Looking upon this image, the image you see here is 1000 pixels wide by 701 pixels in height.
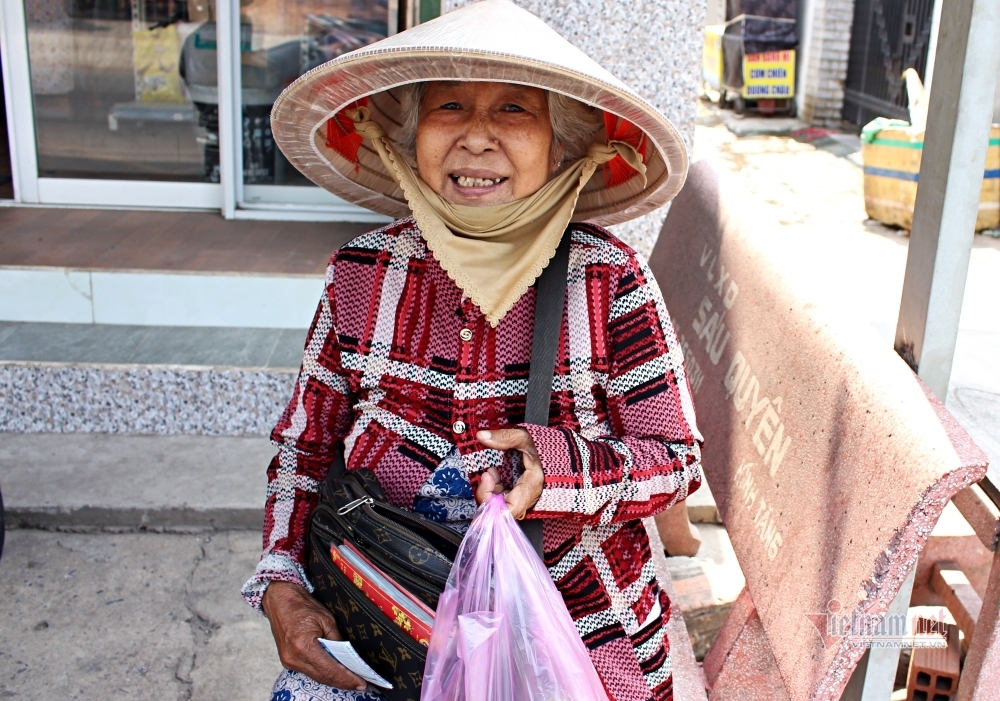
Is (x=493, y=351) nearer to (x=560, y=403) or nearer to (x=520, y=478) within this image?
(x=560, y=403)

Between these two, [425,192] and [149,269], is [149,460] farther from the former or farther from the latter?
[425,192]

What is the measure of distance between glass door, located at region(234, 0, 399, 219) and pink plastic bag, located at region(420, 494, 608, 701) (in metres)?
3.52

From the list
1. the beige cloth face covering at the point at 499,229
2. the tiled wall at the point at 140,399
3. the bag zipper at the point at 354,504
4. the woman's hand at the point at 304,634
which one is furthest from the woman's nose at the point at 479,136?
the tiled wall at the point at 140,399

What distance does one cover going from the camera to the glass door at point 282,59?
478 cm

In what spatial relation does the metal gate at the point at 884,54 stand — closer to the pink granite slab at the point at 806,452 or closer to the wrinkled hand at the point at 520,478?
the pink granite slab at the point at 806,452

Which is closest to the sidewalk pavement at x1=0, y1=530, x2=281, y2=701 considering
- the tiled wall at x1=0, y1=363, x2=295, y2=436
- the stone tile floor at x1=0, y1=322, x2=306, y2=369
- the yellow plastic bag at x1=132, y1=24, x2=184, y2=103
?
the tiled wall at x1=0, y1=363, x2=295, y2=436

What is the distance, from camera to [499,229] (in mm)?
1781

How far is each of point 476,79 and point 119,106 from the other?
4158 mm

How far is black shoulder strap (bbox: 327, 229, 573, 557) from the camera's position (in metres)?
1.67

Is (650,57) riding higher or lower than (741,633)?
higher

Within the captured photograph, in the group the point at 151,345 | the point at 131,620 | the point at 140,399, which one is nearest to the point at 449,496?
the point at 131,620

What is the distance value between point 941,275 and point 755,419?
436mm

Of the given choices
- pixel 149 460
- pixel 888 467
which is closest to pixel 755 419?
pixel 888 467

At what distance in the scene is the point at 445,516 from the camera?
5.78 ft
